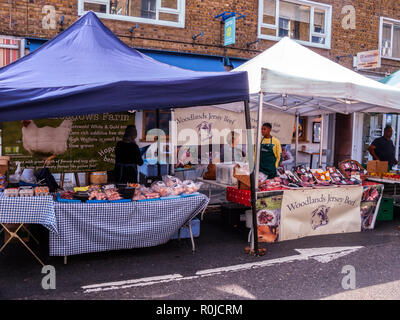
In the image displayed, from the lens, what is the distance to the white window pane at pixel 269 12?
39.5ft

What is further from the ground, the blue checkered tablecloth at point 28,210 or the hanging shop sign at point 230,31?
the hanging shop sign at point 230,31

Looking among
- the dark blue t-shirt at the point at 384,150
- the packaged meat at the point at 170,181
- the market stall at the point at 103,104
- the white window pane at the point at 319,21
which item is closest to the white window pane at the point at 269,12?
the white window pane at the point at 319,21

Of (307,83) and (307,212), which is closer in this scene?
(307,83)

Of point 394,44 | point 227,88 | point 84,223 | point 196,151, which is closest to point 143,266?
point 84,223

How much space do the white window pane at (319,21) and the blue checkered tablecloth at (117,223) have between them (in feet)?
32.3

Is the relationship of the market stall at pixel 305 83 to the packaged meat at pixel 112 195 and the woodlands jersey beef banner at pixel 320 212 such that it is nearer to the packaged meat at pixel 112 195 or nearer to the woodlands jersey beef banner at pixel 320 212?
the woodlands jersey beef banner at pixel 320 212

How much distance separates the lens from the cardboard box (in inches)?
324

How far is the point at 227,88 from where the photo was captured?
16.4 ft

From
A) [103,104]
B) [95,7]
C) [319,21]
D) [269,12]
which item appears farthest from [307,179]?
[319,21]

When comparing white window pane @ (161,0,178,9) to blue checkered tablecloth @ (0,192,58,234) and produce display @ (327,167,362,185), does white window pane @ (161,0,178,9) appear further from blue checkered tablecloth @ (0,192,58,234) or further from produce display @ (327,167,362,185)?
blue checkered tablecloth @ (0,192,58,234)

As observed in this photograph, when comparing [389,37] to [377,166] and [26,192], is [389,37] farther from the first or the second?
[26,192]

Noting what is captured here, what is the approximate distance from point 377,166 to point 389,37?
8351 mm

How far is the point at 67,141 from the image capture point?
7.08 metres

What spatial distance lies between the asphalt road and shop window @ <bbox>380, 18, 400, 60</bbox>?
1044cm
